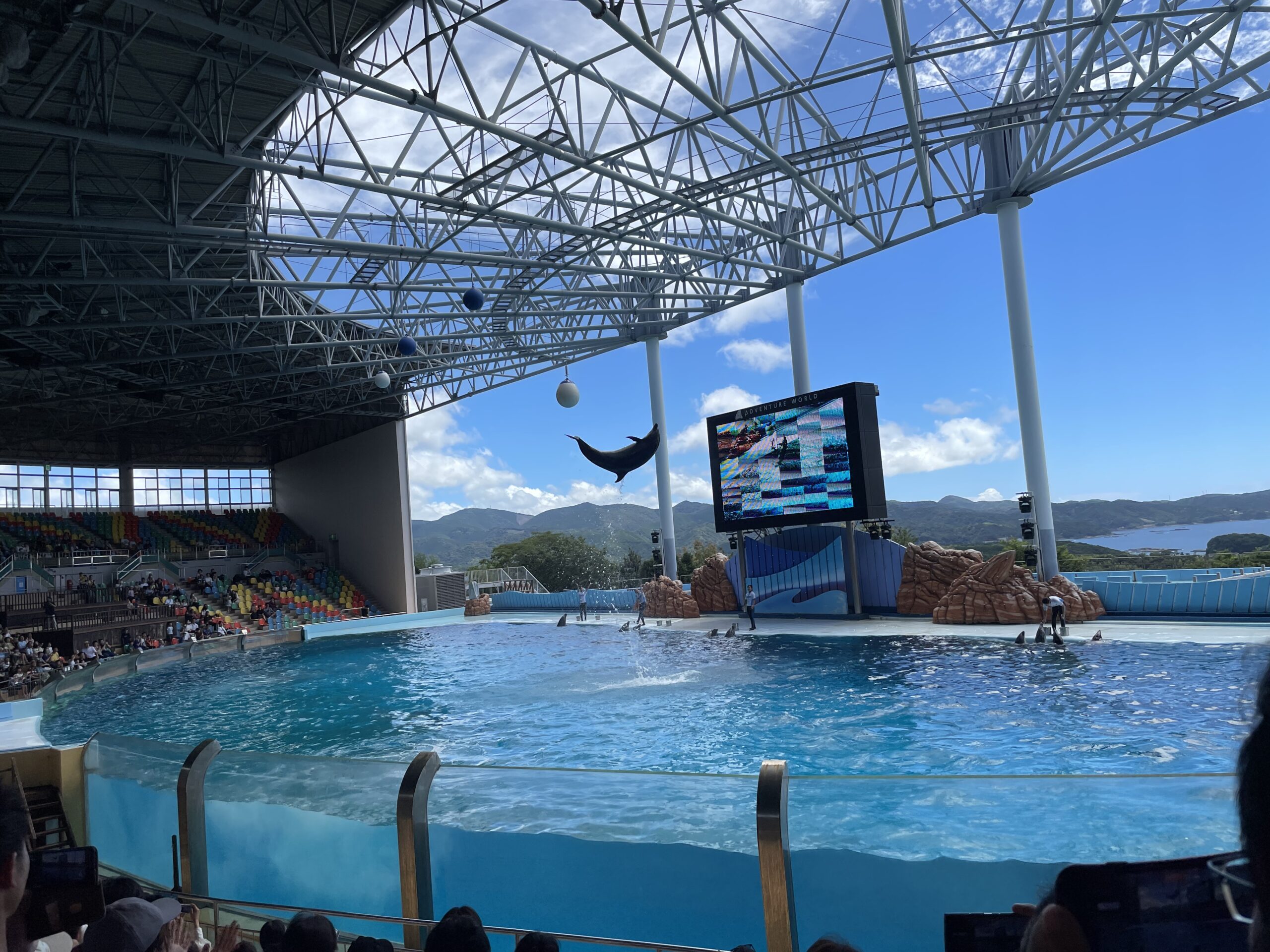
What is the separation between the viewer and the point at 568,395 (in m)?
11.2

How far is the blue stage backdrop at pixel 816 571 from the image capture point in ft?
58.5

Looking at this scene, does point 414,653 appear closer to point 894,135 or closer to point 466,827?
point 894,135

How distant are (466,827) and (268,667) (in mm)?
15391

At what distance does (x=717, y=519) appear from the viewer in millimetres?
18891

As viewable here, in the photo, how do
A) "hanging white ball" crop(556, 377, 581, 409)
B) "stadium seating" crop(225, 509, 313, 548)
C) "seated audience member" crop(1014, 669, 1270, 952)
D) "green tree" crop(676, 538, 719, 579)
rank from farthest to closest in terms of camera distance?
"green tree" crop(676, 538, 719, 579)
"stadium seating" crop(225, 509, 313, 548)
"hanging white ball" crop(556, 377, 581, 409)
"seated audience member" crop(1014, 669, 1270, 952)

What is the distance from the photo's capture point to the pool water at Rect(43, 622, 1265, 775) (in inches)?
277

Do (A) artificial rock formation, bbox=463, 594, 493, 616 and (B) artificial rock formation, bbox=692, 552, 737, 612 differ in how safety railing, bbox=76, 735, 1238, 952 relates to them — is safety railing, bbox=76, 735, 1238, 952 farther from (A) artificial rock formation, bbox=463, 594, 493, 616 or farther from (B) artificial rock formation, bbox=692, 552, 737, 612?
(A) artificial rock formation, bbox=463, 594, 493, 616

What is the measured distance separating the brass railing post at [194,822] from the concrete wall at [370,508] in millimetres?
25495

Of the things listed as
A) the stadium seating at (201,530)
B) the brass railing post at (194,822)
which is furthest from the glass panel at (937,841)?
the stadium seating at (201,530)

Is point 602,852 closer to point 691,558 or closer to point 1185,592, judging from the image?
point 1185,592

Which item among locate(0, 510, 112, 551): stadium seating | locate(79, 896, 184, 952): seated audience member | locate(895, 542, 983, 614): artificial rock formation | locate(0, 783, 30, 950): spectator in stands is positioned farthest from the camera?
locate(0, 510, 112, 551): stadium seating

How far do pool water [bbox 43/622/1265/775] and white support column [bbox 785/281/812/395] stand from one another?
276 inches

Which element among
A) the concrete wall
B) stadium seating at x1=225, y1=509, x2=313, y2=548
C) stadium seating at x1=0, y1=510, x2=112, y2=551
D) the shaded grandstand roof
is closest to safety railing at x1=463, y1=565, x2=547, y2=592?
the concrete wall

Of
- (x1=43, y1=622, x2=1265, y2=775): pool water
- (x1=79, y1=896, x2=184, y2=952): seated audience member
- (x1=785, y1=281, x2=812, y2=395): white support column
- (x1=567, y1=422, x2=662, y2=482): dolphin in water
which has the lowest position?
(x1=43, y1=622, x2=1265, y2=775): pool water
